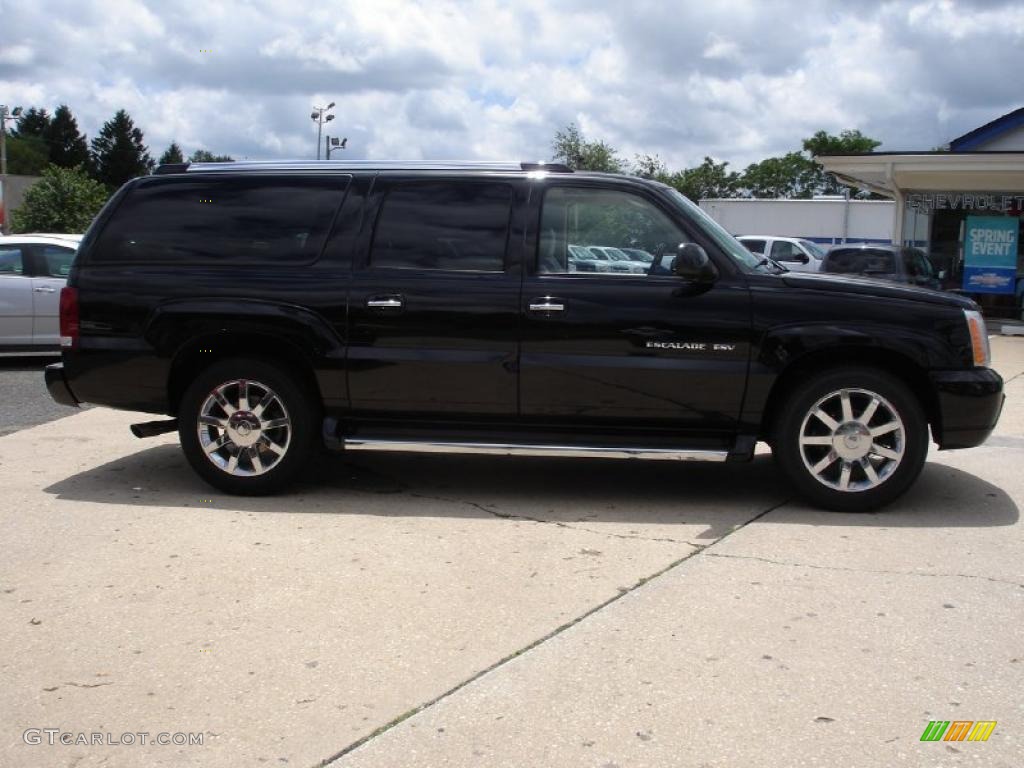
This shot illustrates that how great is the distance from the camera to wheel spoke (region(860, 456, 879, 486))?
19.1ft

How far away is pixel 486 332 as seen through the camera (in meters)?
5.89

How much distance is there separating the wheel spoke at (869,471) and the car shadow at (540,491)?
218mm

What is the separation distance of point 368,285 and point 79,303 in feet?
5.75

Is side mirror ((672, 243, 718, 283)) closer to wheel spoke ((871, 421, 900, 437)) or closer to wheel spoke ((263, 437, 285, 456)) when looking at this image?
wheel spoke ((871, 421, 900, 437))

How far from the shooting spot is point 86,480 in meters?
6.70

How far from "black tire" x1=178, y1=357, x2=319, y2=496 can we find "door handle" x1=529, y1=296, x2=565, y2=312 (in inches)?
56.8

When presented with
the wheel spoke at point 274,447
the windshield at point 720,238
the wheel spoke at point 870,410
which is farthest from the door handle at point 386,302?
the wheel spoke at point 870,410

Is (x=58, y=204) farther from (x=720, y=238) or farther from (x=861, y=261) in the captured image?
(x=720, y=238)

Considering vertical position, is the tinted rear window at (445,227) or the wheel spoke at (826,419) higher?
the tinted rear window at (445,227)

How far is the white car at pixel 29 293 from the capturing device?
12.1m

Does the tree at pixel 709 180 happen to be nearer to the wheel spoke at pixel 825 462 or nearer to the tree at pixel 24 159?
the wheel spoke at pixel 825 462

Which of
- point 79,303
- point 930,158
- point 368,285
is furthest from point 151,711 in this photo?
point 930,158

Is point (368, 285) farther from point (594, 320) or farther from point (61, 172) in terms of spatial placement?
point (61, 172)

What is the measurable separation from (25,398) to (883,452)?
26.4ft
